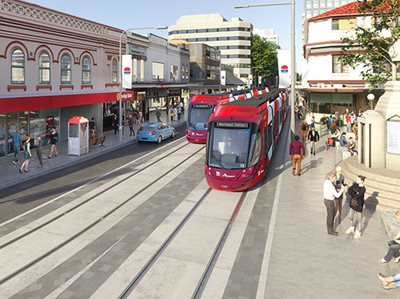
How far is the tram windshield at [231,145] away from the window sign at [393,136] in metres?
5.54

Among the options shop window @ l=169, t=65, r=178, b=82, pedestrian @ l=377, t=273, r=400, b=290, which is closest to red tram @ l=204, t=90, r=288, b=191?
pedestrian @ l=377, t=273, r=400, b=290

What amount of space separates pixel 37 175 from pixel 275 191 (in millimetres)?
11113

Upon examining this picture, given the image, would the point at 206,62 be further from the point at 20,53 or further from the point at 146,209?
the point at 146,209

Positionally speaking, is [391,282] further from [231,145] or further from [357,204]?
[231,145]

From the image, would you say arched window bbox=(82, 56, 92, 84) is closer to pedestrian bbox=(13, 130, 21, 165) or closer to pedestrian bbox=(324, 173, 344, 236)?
pedestrian bbox=(13, 130, 21, 165)

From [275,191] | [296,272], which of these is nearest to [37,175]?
[275,191]

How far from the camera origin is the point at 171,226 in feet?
34.7

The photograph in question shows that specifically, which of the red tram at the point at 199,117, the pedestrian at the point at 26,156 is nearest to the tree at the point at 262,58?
the red tram at the point at 199,117

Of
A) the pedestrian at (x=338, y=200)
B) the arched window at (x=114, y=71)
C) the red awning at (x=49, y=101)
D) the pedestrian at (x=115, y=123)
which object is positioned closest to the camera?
the pedestrian at (x=338, y=200)

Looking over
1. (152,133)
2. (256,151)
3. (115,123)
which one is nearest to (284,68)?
(256,151)

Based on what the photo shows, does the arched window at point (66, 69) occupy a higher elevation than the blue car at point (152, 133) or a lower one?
higher

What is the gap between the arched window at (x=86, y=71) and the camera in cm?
2675

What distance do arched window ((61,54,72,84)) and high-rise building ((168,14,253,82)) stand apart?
81.0 m

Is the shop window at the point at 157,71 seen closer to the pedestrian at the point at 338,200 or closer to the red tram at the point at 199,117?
the red tram at the point at 199,117
